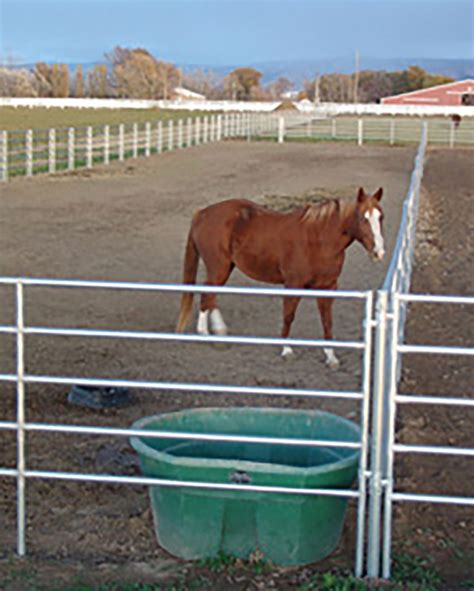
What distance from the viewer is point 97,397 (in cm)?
647

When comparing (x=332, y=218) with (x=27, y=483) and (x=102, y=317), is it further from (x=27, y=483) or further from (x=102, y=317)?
(x=27, y=483)

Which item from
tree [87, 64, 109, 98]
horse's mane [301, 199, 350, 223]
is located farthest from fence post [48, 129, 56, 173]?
tree [87, 64, 109, 98]

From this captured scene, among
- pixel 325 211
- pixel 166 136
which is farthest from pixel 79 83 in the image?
pixel 325 211

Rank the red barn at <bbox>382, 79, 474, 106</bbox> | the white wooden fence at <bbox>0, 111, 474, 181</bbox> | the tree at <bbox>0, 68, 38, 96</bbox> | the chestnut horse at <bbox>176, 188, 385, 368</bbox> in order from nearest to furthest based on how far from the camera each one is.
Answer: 1. the chestnut horse at <bbox>176, 188, 385, 368</bbox>
2. the white wooden fence at <bbox>0, 111, 474, 181</bbox>
3. the red barn at <bbox>382, 79, 474, 106</bbox>
4. the tree at <bbox>0, 68, 38, 96</bbox>

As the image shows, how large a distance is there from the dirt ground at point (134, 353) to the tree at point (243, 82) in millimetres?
132742

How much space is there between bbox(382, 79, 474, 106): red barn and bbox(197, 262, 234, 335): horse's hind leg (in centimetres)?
9501

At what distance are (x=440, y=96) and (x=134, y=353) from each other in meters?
99.6

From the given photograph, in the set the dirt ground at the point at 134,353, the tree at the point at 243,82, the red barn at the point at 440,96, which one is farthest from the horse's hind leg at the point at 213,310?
the tree at the point at 243,82

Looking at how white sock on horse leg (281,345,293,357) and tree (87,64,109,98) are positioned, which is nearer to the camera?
white sock on horse leg (281,345,293,357)

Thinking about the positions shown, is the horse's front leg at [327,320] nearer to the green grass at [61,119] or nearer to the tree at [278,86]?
the green grass at [61,119]

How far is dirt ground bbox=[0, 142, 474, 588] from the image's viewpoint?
457cm

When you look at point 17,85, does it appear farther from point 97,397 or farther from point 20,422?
point 20,422

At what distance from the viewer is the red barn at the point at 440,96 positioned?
332ft

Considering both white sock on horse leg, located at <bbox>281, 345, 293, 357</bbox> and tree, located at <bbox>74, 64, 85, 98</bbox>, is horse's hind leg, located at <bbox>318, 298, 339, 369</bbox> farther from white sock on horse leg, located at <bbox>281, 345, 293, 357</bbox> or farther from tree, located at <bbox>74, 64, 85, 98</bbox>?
tree, located at <bbox>74, 64, 85, 98</bbox>
